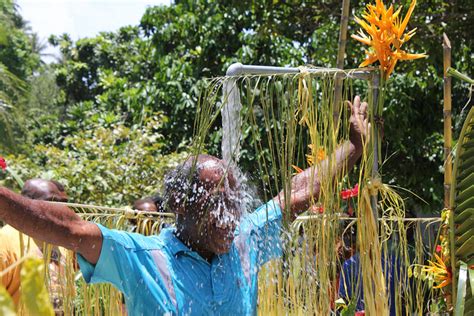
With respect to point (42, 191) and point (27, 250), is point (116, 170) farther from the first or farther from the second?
point (27, 250)

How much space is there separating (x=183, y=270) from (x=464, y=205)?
0.74 m

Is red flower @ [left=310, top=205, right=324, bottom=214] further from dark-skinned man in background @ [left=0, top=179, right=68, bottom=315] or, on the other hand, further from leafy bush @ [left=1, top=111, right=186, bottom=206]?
leafy bush @ [left=1, top=111, right=186, bottom=206]

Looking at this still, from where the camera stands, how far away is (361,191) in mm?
1853

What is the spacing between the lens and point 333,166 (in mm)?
1875

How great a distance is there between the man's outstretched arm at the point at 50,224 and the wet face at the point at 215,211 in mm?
285

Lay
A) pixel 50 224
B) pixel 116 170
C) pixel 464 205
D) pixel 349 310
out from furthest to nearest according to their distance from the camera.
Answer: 1. pixel 116 170
2. pixel 349 310
3. pixel 464 205
4. pixel 50 224

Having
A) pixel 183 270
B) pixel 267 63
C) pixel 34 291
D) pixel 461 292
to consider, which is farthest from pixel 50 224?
pixel 267 63

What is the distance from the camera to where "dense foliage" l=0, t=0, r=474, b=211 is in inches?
217

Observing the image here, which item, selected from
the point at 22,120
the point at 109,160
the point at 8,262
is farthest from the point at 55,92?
the point at 8,262

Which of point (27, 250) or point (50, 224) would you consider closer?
point (50, 224)

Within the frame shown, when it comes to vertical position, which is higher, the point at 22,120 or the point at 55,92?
the point at 55,92

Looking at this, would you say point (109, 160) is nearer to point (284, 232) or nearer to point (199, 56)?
point (199, 56)

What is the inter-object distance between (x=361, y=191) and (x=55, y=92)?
2106 cm

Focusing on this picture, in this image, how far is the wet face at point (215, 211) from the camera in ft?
6.40
